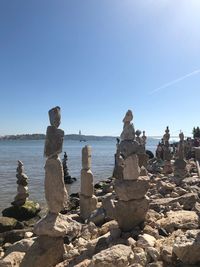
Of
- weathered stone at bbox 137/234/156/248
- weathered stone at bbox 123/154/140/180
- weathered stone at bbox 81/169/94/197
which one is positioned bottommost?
weathered stone at bbox 137/234/156/248

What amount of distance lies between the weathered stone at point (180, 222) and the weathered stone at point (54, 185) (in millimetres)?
2682

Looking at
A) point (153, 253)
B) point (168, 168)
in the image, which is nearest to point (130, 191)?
point (153, 253)

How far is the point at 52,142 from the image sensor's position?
8688 mm

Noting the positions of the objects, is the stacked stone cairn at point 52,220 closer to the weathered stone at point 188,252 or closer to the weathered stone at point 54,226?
the weathered stone at point 54,226

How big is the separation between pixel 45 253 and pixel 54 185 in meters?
1.55

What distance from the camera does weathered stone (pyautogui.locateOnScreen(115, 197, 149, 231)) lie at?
953 centimetres

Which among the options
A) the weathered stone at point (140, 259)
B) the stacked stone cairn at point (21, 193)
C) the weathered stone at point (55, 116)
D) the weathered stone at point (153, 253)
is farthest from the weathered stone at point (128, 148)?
the stacked stone cairn at point (21, 193)

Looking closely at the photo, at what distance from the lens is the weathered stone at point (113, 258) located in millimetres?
6684

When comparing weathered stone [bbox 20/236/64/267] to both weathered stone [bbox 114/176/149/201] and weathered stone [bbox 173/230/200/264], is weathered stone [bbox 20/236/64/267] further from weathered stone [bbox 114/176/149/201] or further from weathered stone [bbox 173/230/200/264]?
weathered stone [bbox 173/230/200/264]

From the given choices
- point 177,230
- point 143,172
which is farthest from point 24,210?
point 177,230

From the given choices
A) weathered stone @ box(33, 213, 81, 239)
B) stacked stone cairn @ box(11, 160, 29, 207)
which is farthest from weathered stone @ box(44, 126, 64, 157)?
stacked stone cairn @ box(11, 160, 29, 207)

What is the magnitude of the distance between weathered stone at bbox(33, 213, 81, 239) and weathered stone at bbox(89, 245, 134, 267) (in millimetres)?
1824

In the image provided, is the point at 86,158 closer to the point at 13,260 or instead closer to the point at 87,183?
the point at 87,183

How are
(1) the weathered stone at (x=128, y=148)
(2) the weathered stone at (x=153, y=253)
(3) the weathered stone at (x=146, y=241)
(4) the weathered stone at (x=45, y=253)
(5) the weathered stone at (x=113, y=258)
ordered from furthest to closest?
1. (1) the weathered stone at (x=128, y=148)
2. (4) the weathered stone at (x=45, y=253)
3. (3) the weathered stone at (x=146, y=241)
4. (2) the weathered stone at (x=153, y=253)
5. (5) the weathered stone at (x=113, y=258)
